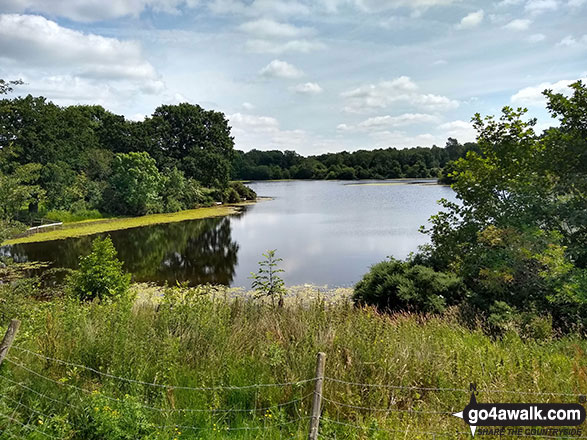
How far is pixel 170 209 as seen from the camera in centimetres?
3734

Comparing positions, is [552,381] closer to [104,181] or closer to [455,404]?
[455,404]

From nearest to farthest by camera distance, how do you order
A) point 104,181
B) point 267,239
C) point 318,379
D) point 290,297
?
point 318,379
point 290,297
point 267,239
point 104,181

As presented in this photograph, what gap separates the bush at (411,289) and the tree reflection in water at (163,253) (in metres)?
6.62

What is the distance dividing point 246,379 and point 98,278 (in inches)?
236

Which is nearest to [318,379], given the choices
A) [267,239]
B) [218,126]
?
[267,239]

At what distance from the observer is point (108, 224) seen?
1118 inches

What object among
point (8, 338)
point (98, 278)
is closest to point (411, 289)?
point (98, 278)

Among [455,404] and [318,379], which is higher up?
[318,379]

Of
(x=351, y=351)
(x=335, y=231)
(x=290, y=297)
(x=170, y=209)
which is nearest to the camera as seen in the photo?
(x=351, y=351)

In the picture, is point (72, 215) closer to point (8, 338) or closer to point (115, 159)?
point (115, 159)

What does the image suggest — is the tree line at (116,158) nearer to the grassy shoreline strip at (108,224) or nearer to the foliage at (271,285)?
the grassy shoreline strip at (108,224)

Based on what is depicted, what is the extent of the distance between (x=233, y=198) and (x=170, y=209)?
12.6 meters

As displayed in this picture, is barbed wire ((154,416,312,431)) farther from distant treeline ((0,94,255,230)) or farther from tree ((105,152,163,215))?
tree ((105,152,163,215))

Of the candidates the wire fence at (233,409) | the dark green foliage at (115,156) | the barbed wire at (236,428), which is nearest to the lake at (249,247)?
the dark green foliage at (115,156)
